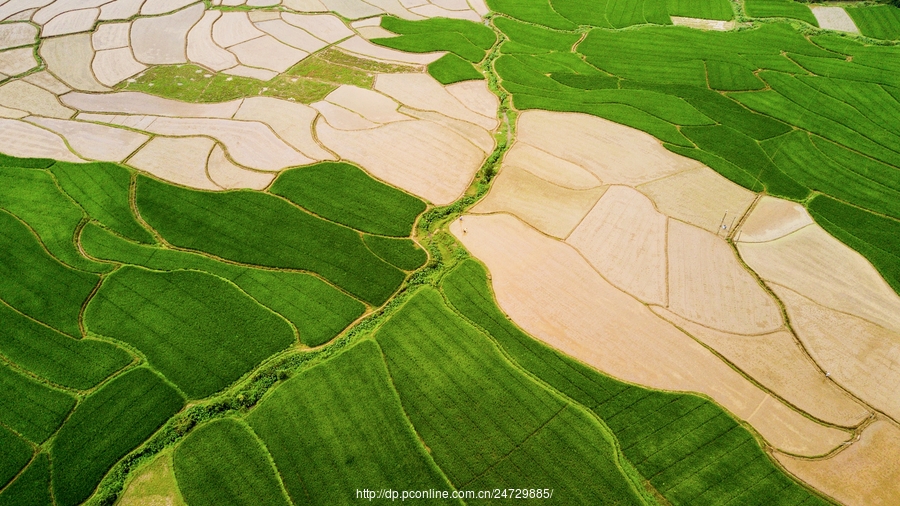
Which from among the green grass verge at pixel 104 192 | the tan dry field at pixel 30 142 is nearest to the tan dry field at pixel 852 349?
the green grass verge at pixel 104 192

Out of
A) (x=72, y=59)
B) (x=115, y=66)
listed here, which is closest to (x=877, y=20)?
(x=115, y=66)

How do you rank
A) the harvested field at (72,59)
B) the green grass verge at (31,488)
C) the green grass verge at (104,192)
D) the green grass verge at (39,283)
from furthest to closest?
the harvested field at (72,59)
the green grass verge at (104,192)
the green grass verge at (39,283)
the green grass verge at (31,488)

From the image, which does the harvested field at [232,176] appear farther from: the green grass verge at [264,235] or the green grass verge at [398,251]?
the green grass verge at [398,251]

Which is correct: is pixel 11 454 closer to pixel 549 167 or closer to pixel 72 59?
Answer: pixel 549 167

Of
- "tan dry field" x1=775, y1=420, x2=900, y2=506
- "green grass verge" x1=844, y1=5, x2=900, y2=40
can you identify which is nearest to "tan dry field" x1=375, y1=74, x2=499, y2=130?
"tan dry field" x1=775, y1=420, x2=900, y2=506

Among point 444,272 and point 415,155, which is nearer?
point 444,272

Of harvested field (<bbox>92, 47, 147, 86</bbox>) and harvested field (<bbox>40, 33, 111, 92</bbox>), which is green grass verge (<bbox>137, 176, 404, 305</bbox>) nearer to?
harvested field (<bbox>92, 47, 147, 86</bbox>)
